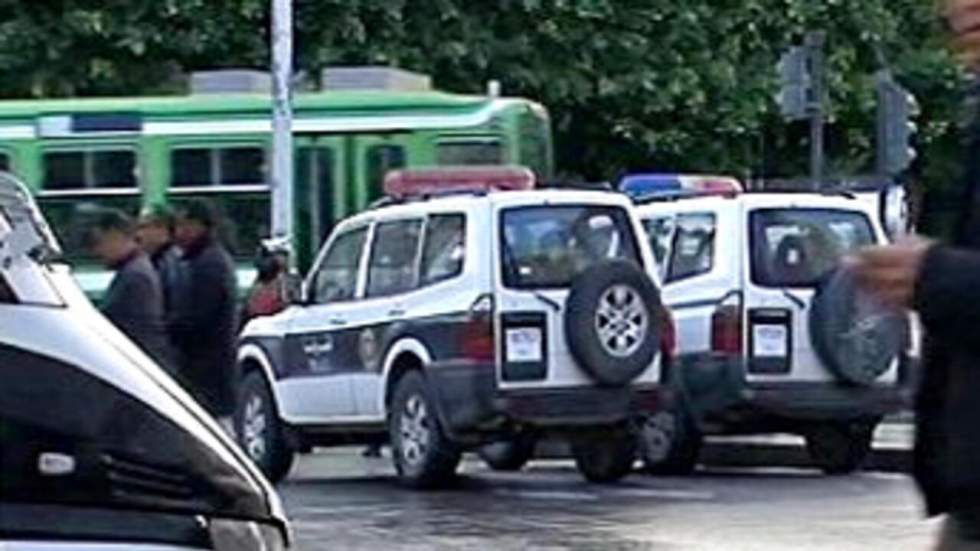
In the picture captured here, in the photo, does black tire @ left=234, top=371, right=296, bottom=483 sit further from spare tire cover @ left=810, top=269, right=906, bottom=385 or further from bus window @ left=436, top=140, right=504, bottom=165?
bus window @ left=436, top=140, right=504, bottom=165

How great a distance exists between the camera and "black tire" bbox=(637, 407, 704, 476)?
19.4 m

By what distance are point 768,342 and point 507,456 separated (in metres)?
2.51

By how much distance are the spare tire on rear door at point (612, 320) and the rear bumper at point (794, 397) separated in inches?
40.8

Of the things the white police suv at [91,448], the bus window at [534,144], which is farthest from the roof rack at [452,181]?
the white police suv at [91,448]

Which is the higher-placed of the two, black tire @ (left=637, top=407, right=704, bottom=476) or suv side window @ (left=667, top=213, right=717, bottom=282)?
suv side window @ (left=667, top=213, right=717, bottom=282)

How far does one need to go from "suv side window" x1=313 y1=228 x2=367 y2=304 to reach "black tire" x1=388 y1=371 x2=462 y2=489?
1.06 metres

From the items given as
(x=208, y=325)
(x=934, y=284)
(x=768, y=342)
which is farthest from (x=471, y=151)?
(x=934, y=284)

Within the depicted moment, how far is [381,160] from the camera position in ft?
93.8

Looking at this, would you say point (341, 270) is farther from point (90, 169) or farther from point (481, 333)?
point (90, 169)

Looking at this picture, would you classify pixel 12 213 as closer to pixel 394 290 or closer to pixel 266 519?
pixel 266 519

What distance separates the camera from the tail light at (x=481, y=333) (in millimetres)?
18109

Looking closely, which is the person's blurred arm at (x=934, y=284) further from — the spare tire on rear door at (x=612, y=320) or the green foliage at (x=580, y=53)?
the green foliage at (x=580, y=53)

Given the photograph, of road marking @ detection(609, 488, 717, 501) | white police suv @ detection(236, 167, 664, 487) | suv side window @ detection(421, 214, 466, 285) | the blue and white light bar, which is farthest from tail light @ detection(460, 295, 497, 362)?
the blue and white light bar

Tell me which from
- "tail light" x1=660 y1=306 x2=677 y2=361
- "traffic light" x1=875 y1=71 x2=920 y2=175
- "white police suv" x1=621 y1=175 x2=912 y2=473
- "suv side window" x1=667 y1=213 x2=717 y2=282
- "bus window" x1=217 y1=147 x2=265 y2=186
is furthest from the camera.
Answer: "bus window" x1=217 y1=147 x2=265 y2=186
